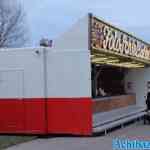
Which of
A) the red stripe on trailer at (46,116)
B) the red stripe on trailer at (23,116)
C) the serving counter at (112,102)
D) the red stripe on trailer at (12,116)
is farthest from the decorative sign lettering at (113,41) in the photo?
the red stripe on trailer at (12,116)

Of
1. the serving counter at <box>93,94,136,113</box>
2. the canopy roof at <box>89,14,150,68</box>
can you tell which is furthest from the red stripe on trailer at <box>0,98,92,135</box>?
the serving counter at <box>93,94,136,113</box>

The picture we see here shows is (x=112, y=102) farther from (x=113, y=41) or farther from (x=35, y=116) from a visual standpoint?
(x=35, y=116)

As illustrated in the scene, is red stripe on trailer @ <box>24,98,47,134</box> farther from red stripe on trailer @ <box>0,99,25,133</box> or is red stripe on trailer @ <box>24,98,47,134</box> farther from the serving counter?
the serving counter

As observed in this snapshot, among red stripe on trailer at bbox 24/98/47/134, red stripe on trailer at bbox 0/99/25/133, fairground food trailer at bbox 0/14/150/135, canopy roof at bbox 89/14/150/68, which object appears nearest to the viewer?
fairground food trailer at bbox 0/14/150/135

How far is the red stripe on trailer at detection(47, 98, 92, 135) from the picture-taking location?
56.7 feet

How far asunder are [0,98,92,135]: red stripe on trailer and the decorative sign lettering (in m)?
2.06

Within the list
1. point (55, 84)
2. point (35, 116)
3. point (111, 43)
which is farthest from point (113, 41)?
point (35, 116)

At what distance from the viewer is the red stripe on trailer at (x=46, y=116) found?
56.9 ft

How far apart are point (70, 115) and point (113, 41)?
370cm

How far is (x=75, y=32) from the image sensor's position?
56.8 feet

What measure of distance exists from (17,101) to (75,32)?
305 cm

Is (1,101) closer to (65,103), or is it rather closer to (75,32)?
(65,103)

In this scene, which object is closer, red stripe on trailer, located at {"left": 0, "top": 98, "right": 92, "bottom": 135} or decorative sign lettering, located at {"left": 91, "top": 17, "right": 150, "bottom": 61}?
red stripe on trailer, located at {"left": 0, "top": 98, "right": 92, "bottom": 135}

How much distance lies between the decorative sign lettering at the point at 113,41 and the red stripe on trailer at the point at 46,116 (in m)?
2.06
